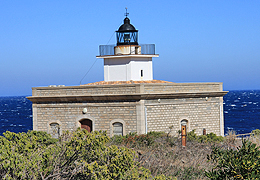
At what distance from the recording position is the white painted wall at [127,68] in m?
21.9

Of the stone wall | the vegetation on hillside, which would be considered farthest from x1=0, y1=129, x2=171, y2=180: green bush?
the stone wall

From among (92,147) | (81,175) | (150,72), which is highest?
(150,72)

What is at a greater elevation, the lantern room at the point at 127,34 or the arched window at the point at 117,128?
the lantern room at the point at 127,34

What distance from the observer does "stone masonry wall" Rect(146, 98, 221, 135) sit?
59.2 ft

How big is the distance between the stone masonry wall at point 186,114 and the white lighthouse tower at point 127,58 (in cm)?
420

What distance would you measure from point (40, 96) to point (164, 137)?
7124mm

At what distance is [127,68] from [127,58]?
1.99 ft

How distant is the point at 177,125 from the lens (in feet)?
61.3

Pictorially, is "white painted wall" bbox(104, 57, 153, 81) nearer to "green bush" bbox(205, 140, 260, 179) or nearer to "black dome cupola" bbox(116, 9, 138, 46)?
"black dome cupola" bbox(116, 9, 138, 46)

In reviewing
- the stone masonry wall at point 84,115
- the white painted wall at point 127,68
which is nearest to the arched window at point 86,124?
the stone masonry wall at point 84,115

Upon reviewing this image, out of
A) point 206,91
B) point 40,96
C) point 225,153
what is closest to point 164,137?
point 206,91

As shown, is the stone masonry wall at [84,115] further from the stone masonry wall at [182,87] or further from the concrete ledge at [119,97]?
the stone masonry wall at [182,87]

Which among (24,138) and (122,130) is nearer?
(24,138)

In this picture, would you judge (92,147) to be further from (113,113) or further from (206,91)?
(206,91)
